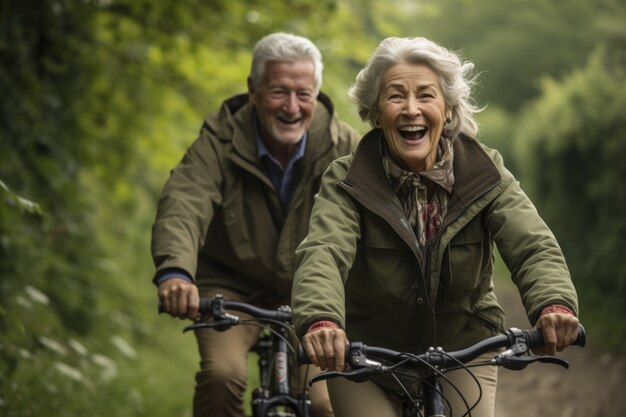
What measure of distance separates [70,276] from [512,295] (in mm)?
9006

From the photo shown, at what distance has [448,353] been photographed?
3.39 m

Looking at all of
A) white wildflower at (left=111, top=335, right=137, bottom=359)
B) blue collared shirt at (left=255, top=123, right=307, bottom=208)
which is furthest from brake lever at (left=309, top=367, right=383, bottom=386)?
white wildflower at (left=111, top=335, right=137, bottom=359)

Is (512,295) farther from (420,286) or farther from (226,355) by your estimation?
(420,286)

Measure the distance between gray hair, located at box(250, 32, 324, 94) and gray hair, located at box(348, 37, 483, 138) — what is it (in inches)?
55.4

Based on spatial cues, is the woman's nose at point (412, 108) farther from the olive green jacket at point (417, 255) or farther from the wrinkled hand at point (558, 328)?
the wrinkled hand at point (558, 328)

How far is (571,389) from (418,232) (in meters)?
6.50

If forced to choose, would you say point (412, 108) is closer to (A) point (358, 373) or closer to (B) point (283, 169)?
(A) point (358, 373)

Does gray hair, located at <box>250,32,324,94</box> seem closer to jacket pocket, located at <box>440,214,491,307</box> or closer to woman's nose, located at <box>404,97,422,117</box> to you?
woman's nose, located at <box>404,97,422,117</box>

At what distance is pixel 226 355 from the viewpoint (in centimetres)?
501

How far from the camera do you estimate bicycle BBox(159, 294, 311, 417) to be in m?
4.54

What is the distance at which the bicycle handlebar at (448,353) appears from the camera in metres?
3.30

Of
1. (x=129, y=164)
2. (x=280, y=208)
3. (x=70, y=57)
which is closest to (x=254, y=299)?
(x=280, y=208)

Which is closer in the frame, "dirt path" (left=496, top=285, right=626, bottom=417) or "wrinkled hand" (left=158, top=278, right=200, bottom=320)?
"wrinkled hand" (left=158, top=278, right=200, bottom=320)

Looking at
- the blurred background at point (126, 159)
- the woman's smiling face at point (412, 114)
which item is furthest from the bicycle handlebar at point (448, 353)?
the blurred background at point (126, 159)
